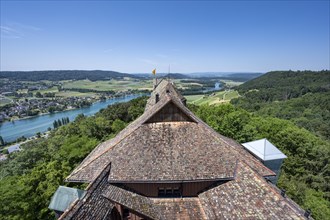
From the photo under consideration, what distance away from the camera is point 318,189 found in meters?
35.2

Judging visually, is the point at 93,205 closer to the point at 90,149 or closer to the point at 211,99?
the point at 90,149

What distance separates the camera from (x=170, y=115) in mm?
15844

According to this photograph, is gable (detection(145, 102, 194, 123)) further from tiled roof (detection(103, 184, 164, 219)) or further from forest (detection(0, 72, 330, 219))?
forest (detection(0, 72, 330, 219))

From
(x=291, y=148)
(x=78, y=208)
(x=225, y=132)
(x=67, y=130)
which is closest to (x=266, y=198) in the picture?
(x=78, y=208)

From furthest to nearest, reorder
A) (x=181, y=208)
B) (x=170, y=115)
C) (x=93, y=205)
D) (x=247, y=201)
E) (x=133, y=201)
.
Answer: (x=170, y=115) → (x=181, y=208) → (x=133, y=201) → (x=247, y=201) → (x=93, y=205)

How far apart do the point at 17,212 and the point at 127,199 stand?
13778mm

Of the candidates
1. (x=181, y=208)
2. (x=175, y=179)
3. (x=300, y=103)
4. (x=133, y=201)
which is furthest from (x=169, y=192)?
(x=300, y=103)

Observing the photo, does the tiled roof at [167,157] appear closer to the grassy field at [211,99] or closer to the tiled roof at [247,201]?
the tiled roof at [247,201]

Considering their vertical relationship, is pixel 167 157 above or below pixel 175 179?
above

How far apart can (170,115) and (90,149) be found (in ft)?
70.1

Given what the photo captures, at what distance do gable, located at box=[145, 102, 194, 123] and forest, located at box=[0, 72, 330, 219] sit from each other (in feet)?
46.9

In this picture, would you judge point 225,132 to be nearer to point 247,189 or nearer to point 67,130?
point 247,189

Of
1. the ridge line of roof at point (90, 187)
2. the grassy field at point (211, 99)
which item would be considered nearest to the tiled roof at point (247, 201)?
the ridge line of roof at point (90, 187)

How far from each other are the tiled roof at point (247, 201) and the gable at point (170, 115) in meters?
6.01
